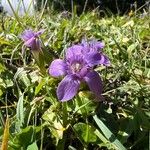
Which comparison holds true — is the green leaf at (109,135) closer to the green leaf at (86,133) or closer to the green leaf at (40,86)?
the green leaf at (86,133)

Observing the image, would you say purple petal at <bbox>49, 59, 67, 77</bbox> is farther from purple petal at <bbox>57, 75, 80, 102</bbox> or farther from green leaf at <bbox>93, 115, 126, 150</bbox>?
green leaf at <bbox>93, 115, 126, 150</bbox>

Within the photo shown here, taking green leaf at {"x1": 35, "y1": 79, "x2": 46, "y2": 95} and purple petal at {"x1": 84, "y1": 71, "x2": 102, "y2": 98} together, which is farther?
green leaf at {"x1": 35, "y1": 79, "x2": 46, "y2": 95}

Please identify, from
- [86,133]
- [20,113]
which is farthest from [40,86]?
[86,133]

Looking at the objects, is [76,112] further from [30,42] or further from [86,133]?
[30,42]

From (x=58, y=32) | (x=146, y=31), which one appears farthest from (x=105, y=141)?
(x=146, y=31)

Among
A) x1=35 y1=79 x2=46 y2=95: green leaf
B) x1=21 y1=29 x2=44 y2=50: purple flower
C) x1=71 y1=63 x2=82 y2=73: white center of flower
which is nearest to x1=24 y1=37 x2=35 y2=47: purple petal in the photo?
x1=21 y1=29 x2=44 y2=50: purple flower

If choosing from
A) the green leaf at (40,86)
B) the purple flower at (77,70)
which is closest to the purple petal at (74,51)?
the purple flower at (77,70)

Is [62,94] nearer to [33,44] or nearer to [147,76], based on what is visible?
[33,44]
